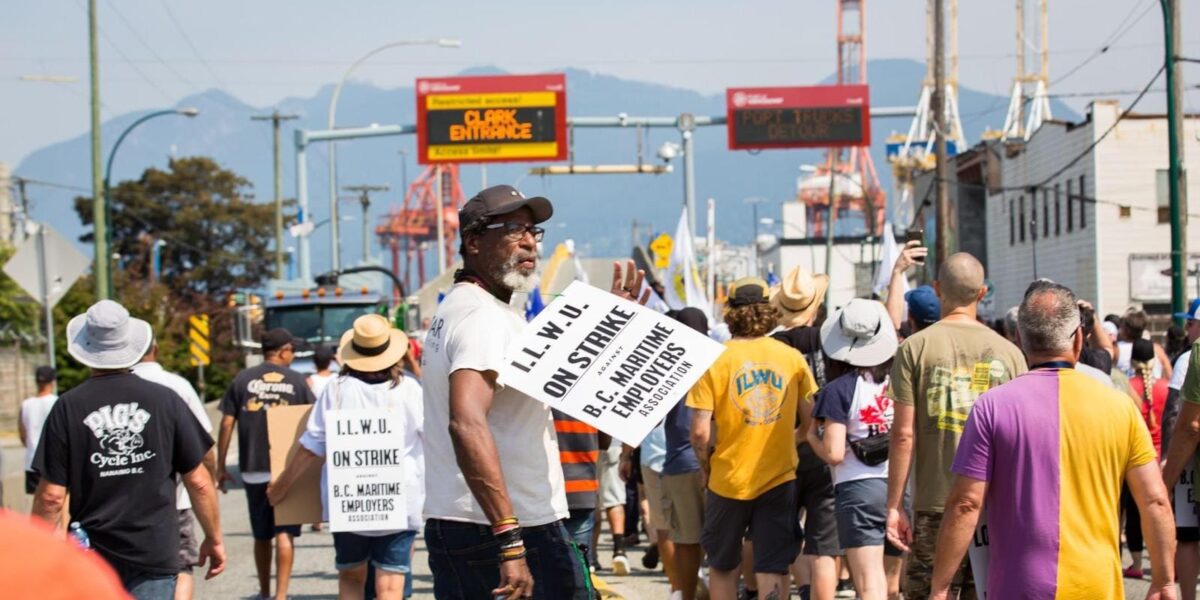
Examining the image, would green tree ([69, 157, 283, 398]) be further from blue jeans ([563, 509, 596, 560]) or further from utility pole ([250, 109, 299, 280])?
blue jeans ([563, 509, 596, 560])

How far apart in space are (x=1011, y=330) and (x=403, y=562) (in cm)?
368

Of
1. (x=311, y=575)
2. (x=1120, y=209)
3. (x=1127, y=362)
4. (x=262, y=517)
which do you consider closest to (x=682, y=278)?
(x=1127, y=362)

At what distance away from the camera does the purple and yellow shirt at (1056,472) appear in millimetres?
4797

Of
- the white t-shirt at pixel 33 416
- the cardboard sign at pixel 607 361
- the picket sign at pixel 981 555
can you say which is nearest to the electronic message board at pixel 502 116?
the white t-shirt at pixel 33 416

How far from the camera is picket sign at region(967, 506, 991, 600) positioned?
218 inches

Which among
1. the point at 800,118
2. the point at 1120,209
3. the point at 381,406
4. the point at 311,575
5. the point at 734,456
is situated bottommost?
the point at 311,575

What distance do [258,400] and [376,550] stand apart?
8.64 feet

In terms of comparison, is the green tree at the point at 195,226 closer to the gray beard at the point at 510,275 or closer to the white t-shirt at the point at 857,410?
the white t-shirt at the point at 857,410

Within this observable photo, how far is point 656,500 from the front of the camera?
977cm

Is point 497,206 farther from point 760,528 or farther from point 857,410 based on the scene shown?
point 760,528

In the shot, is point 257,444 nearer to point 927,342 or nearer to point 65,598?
point 927,342

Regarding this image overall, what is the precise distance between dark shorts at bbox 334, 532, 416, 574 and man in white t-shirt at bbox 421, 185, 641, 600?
3527 millimetres

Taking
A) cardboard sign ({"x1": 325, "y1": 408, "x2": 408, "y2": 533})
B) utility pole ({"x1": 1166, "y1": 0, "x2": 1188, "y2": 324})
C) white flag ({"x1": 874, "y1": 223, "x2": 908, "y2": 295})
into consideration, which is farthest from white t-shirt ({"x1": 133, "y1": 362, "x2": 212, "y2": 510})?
utility pole ({"x1": 1166, "y1": 0, "x2": 1188, "y2": 324})

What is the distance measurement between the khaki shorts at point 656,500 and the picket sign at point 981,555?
379 centimetres
